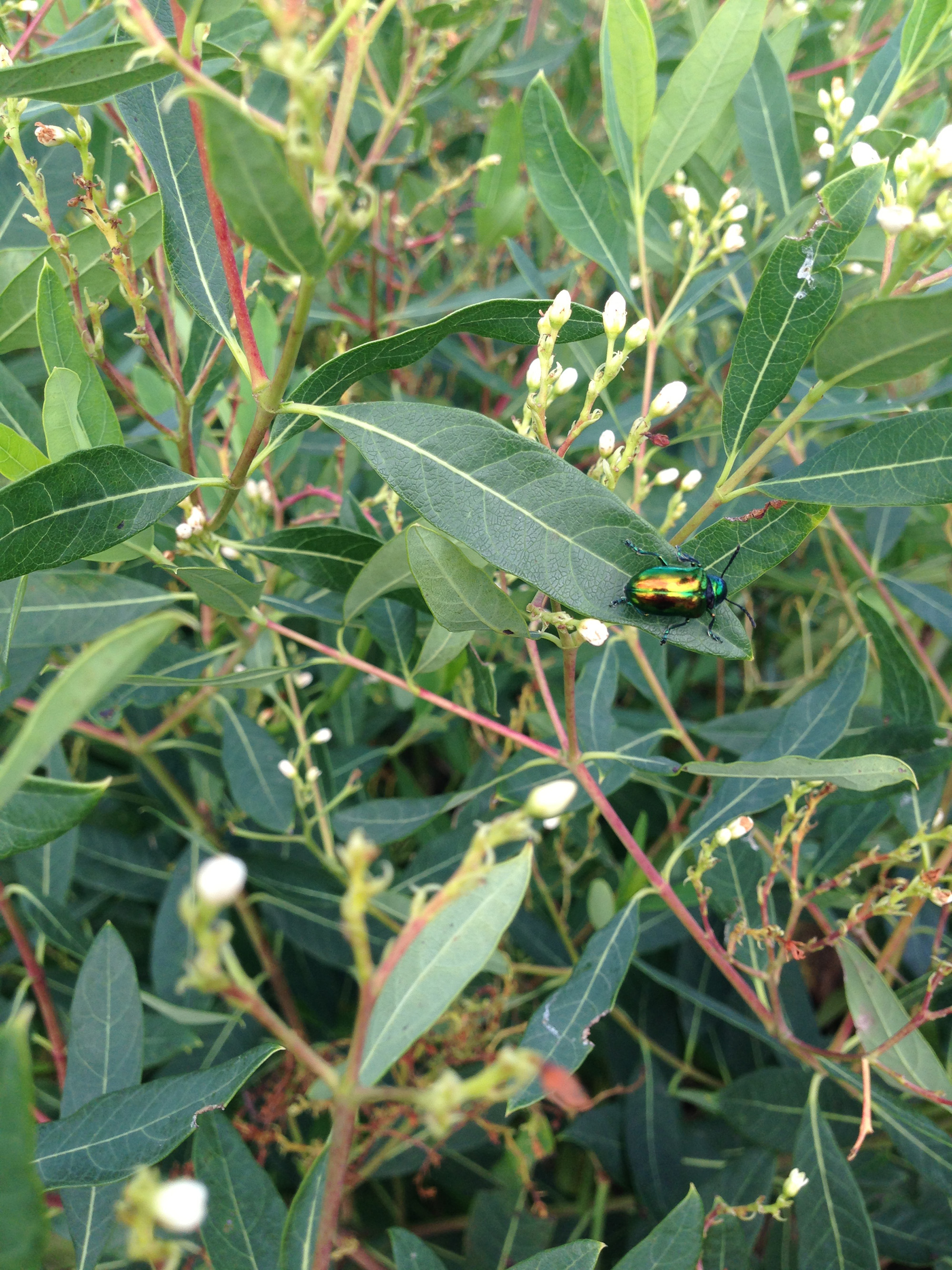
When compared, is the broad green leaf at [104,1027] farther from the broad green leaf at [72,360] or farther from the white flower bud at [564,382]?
the white flower bud at [564,382]

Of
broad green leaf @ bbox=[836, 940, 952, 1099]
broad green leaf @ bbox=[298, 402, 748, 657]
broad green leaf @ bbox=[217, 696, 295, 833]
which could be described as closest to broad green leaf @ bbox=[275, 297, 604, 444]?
broad green leaf @ bbox=[298, 402, 748, 657]

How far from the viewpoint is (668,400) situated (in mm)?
1401

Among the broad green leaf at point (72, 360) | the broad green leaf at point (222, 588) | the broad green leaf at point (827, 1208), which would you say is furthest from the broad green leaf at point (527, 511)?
the broad green leaf at point (827, 1208)

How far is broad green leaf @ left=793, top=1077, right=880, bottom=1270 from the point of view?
163 centimetres

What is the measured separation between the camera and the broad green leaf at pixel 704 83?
5.23 ft

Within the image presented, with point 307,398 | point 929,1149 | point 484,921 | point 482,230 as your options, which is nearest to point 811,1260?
point 929,1149

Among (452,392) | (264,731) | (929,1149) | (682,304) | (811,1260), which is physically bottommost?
(811,1260)

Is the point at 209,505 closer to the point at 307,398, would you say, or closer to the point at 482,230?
the point at 307,398

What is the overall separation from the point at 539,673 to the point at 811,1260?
4.12ft

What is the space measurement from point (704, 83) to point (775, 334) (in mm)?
706

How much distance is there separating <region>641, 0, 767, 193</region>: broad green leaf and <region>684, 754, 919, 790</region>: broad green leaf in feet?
3.74

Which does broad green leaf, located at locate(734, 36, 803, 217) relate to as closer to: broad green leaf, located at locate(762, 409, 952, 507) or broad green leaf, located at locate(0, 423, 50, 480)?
broad green leaf, located at locate(762, 409, 952, 507)

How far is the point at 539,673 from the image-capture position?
4.68 feet

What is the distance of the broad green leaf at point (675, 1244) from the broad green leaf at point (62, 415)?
1403mm
